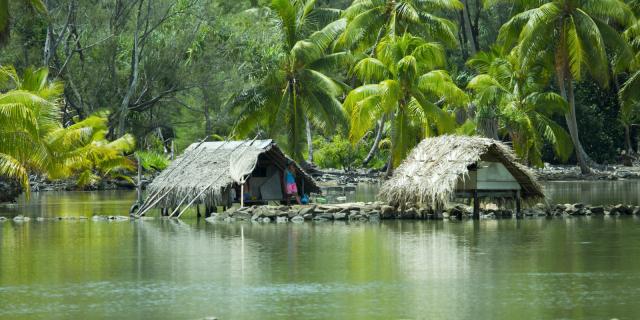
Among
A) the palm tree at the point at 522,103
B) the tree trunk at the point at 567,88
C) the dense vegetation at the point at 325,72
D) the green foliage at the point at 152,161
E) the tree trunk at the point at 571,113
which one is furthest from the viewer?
the green foliage at the point at 152,161

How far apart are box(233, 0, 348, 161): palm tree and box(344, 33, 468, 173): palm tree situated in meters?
4.53

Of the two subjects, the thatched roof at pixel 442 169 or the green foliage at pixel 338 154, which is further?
the green foliage at pixel 338 154

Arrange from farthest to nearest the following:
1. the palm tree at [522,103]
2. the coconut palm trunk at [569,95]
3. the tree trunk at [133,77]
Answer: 1. the tree trunk at [133,77]
2. the coconut palm trunk at [569,95]
3. the palm tree at [522,103]

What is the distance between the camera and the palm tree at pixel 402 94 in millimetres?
40875

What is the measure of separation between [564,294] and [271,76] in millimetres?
32350

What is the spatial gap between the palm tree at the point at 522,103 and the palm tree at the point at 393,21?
2602 mm

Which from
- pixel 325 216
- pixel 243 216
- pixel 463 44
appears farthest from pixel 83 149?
pixel 463 44

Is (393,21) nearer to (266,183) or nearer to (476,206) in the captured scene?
(266,183)

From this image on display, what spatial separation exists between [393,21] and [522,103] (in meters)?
6.49

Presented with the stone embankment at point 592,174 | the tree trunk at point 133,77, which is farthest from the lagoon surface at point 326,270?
the stone embankment at point 592,174

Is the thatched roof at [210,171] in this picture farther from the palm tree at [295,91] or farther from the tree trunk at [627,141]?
the tree trunk at [627,141]

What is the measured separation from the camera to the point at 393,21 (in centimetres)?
4709

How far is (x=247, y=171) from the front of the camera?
30.0 m

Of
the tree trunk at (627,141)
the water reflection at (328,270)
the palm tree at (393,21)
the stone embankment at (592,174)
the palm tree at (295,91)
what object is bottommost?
the water reflection at (328,270)
